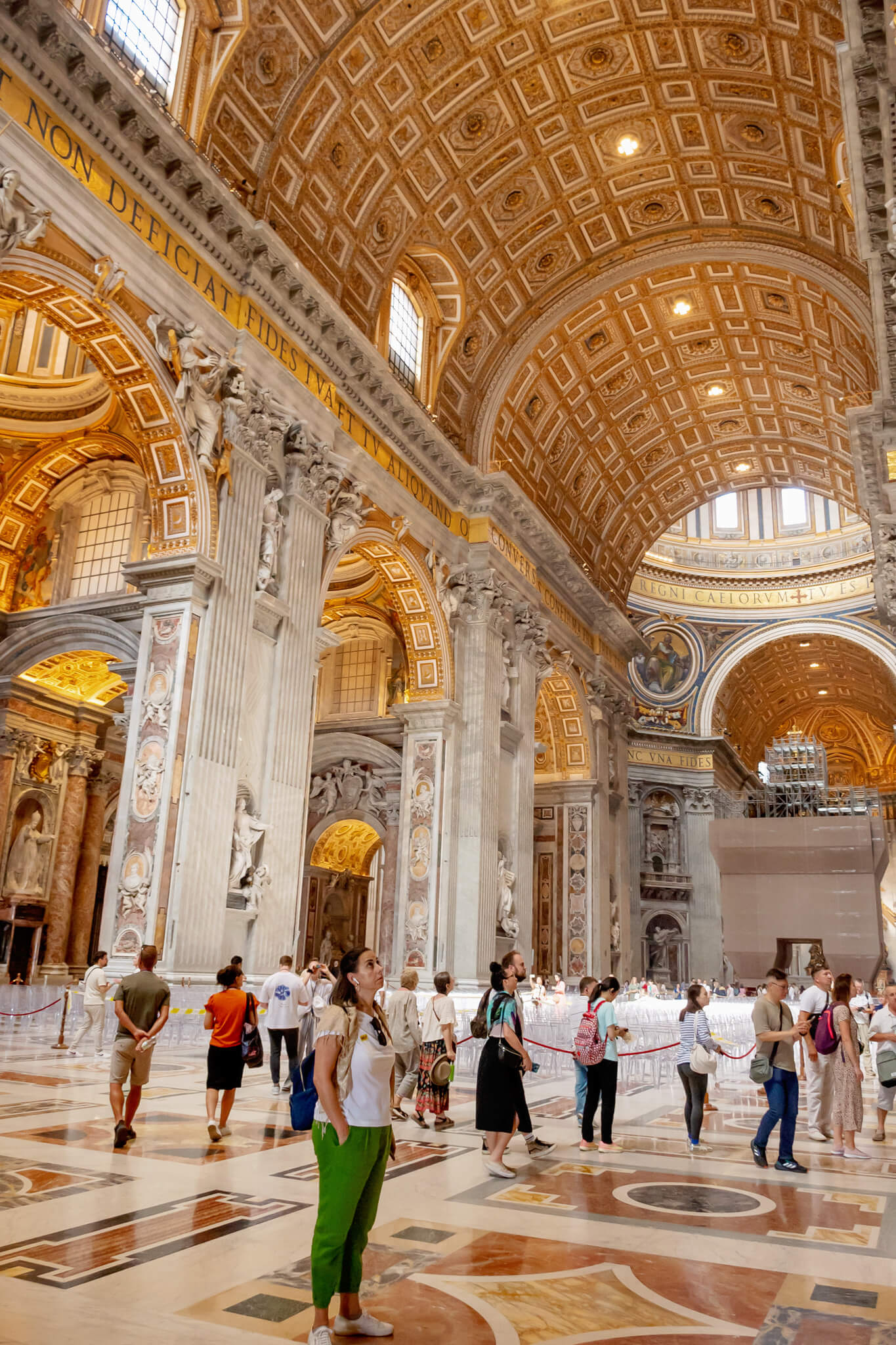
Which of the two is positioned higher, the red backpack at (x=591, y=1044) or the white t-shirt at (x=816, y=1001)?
the white t-shirt at (x=816, y=1001)

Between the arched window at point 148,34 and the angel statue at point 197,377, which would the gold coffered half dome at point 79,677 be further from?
the arched window at point 148,34

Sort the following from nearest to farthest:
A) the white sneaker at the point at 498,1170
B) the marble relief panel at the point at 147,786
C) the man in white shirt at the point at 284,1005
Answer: the white sneaker at the point at 498,1170 < the man in white shirt at the point at 284,1005 < the marble relief panel at the point at 147,786

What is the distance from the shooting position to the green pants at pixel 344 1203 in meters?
3.31

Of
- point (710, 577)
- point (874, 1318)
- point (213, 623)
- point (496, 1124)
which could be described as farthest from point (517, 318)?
point (710, 577)

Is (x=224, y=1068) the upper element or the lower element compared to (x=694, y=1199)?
upper

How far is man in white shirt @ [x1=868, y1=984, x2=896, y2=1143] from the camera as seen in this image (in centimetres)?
811

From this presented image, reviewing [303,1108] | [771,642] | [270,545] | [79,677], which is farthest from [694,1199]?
[771,642]

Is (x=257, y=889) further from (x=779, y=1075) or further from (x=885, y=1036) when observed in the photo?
(x=779, y=1075)

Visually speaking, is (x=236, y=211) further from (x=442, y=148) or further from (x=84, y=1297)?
(x=84, y=1297)

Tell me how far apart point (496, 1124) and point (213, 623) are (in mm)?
7651

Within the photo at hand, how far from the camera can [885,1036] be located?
8.10 m

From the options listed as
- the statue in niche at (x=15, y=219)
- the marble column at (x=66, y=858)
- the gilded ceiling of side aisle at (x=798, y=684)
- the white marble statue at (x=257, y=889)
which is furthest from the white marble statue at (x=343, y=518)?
the gilded ceiling of side aisle at (x=798, y=684)

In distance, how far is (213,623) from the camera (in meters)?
12.4

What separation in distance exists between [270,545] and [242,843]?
384 centimetres
